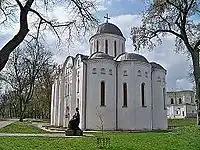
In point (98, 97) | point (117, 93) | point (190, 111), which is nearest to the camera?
point (98, 97)

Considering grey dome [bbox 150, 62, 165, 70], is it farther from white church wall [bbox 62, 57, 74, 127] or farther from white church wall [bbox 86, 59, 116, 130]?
white church wall [bbox 62, 57, 74, 127]

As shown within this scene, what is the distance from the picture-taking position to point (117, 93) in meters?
37.3

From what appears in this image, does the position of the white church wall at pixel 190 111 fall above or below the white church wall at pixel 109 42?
below

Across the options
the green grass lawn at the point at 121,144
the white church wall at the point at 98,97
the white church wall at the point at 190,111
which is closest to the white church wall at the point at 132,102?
the white church wall at the point at 98,97

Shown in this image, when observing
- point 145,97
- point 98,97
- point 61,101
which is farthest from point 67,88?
point 145,97

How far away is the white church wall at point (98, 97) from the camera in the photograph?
35719mm

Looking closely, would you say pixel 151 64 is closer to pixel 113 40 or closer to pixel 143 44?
pixel 113 40

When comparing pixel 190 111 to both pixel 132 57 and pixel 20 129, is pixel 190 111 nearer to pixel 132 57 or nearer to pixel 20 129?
pixel 132 57

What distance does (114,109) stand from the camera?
36750 millimetres

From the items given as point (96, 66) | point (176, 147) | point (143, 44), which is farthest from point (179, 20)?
point (96, 66)

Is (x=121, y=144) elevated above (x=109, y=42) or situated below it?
below

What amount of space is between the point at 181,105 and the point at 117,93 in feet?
210

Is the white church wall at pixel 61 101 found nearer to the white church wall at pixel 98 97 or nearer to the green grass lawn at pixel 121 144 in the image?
the white church wall at pixel 98 97

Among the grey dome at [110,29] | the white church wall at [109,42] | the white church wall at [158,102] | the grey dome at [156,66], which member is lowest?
the white church wall at [158,102]
